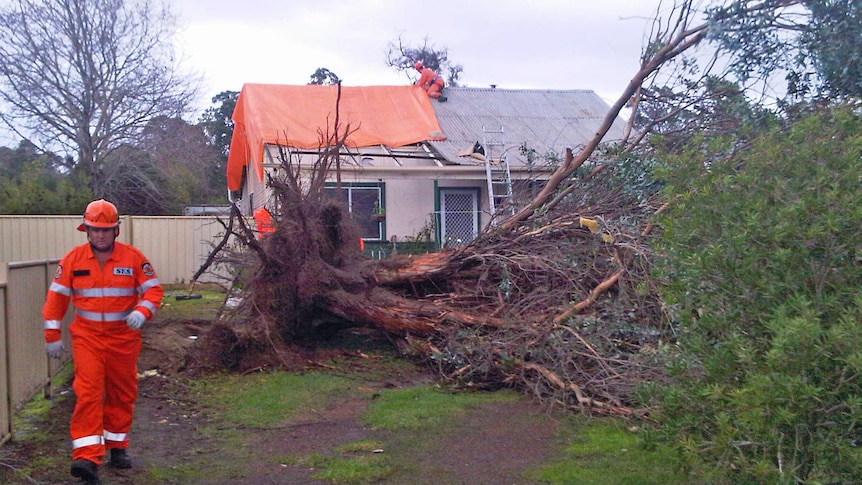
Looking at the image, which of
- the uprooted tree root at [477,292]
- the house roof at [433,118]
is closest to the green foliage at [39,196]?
the house roof at [433,118]

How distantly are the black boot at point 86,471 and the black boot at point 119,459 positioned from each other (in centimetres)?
41

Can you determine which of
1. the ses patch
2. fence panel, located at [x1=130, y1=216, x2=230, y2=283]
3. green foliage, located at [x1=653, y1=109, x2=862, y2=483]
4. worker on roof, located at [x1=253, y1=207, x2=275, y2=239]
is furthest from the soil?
fence panel, located at [x1=130, y1=216, x2=230, y2=283]

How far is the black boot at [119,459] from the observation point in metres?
5.51

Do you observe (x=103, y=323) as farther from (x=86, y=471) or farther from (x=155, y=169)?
(x=155, y=169)

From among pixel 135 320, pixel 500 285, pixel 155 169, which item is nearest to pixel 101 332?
pixel 135 320

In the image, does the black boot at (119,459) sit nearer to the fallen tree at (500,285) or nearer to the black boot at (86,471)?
the black boot at (86,471)

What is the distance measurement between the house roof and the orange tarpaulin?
0.07 ft

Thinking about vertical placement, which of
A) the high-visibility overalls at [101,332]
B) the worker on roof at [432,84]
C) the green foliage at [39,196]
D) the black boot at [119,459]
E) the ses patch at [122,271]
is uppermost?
the worker on roof at [432,84]

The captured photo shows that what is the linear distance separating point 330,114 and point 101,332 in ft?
43.3

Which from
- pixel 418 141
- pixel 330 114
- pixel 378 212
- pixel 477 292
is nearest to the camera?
pixel 477 292

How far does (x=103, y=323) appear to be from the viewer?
5.36 metres

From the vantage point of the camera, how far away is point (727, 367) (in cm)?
354

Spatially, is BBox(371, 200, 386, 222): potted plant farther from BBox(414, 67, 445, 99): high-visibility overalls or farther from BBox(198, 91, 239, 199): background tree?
BBox(198, 91, 239, 199): background tree

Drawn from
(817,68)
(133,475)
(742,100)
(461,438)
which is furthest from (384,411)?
(817,68)
